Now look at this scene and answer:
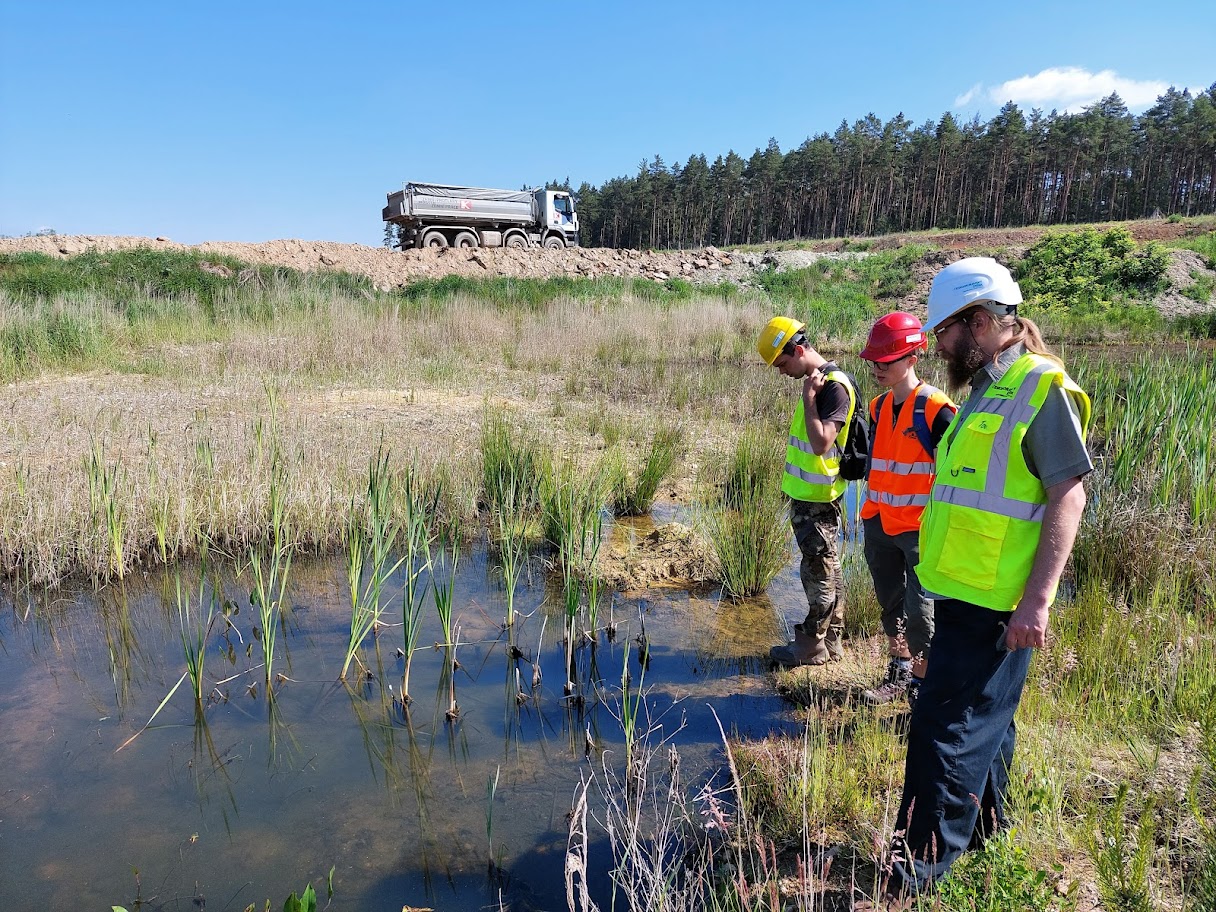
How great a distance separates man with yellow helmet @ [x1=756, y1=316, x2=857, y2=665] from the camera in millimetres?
3457

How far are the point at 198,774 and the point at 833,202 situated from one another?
2702 inches

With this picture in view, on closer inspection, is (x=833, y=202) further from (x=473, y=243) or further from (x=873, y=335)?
(x=873, y=335)

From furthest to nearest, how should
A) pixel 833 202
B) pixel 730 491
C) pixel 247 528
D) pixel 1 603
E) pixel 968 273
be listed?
pixel 833 202 < pixel 730 491 < pixel 247 528 < pixel 1 603 < pixel 968 273

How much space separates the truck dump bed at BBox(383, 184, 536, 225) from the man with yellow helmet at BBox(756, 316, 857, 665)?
2462 centimetres

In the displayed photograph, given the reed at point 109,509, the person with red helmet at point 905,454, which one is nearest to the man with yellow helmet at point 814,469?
the person with red helmet at point 905,454

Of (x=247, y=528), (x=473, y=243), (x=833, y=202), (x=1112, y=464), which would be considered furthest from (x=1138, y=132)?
(x=247, y=528)

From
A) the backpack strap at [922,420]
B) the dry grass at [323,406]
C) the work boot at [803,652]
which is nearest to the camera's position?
the backpack strap at [922,420]

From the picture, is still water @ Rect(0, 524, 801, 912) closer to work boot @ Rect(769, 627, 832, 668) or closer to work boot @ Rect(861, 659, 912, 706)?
work boot @ Rect(769, 627, 832, 668)

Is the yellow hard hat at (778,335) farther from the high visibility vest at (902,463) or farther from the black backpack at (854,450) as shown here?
the high visibility vest at (902,463)

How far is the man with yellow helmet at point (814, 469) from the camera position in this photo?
346cm

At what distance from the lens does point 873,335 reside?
3080 millimetres

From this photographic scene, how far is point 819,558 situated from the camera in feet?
12.0

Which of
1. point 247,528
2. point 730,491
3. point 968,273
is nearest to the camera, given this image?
point 968,273

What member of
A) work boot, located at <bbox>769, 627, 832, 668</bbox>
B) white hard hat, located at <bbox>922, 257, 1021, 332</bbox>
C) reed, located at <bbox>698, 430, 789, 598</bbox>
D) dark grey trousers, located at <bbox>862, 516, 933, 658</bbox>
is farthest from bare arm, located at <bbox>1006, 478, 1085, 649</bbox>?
reed, located at <bbox>698, 430, 789, 598</bbox>
